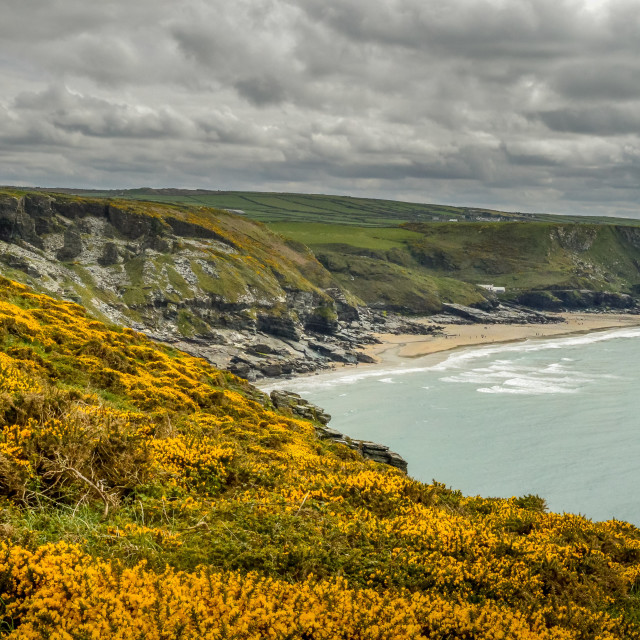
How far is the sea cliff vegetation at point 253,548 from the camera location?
22.1ft

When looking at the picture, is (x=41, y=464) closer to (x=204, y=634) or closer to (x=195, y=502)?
(x=195, y=502)

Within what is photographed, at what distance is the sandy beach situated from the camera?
120 metres

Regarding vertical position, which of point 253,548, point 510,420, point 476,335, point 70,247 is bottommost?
point 510,420

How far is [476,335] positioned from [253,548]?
14256 centimetres

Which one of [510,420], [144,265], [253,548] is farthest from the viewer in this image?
[144,265]

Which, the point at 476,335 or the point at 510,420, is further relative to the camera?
the point at 476,335

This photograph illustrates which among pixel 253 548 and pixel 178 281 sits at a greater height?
pixel 253 548

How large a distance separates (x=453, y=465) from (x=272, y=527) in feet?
148

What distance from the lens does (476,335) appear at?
14512 centimetres

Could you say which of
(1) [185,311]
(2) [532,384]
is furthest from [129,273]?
(2) [532,384]

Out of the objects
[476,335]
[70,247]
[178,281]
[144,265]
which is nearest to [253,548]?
[178,281]

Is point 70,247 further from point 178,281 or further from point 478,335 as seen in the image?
point 478,335

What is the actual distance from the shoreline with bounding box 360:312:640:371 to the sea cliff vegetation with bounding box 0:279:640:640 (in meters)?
89.4

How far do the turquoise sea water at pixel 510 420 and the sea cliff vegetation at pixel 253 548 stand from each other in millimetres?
33238
